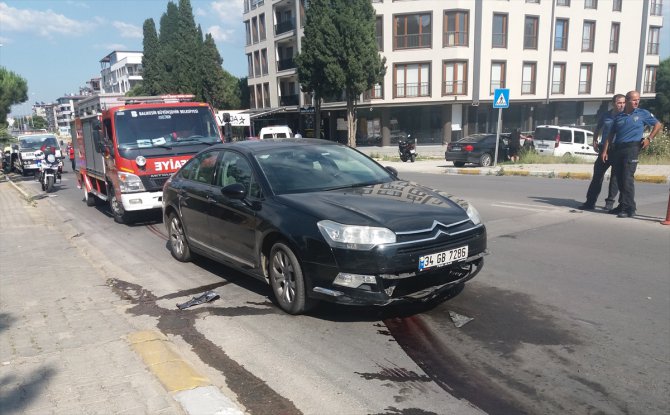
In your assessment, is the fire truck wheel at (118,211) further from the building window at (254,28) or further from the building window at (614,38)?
the building window at (614,38)

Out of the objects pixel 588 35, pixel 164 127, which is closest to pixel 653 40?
pixel 588 35

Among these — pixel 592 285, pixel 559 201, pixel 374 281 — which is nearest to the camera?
pixel 374 281

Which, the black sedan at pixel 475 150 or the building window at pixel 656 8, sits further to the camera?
the building window at pixel 656 8

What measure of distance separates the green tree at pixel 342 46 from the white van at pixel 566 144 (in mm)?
13401

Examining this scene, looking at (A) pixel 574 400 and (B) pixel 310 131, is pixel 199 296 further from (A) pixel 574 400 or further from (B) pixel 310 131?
(B) pixel 310 131

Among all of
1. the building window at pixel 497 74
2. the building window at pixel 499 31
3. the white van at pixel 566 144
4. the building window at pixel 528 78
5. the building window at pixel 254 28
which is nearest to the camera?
the white van at pixel 566 144

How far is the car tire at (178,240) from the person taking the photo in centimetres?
699

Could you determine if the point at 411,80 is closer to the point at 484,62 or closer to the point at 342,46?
the point at 484,62

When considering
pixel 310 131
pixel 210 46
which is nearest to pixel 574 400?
pixel 310 131

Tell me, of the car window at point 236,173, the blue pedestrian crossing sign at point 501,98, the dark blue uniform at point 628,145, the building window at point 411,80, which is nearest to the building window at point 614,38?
the building window at point 411,80

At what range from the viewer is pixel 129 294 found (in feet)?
18.9

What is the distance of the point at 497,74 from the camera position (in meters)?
38.3

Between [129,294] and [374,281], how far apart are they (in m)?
3.10

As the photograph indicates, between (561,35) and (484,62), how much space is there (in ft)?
27.9
